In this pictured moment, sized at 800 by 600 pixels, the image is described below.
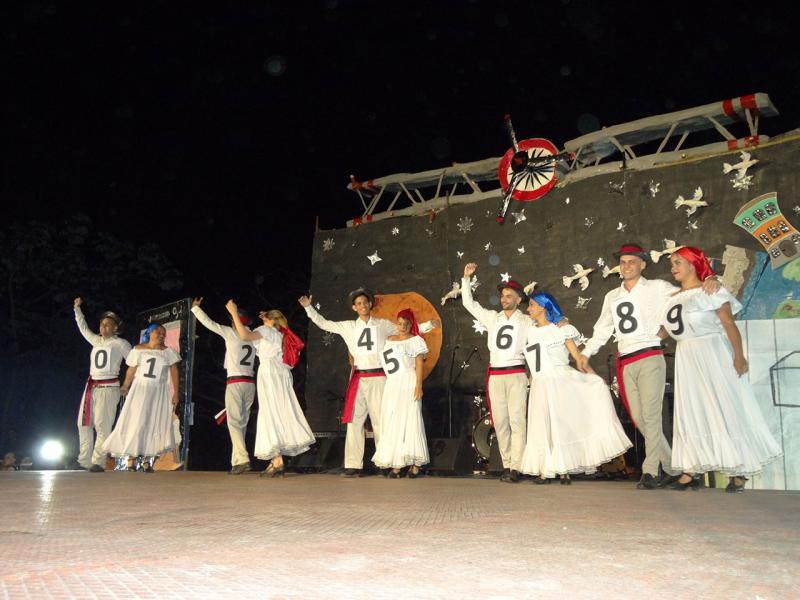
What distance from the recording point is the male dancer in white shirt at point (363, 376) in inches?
293

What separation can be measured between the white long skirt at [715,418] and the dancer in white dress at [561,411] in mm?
644

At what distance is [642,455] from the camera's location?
743 cm

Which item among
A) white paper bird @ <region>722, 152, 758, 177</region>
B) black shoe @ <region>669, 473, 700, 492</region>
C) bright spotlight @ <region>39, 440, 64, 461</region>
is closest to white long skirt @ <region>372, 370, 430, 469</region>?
black shoe @ <region>669, 473, 700, 492</region>

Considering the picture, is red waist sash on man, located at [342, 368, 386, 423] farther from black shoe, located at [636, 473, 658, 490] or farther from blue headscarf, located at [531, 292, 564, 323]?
black shoe, located at [636, 473, 658, 490]

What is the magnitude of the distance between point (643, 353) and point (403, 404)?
93.5 inches

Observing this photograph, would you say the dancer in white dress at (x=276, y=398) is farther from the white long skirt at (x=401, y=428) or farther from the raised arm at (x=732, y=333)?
the raised arm at (x=732, y=333)

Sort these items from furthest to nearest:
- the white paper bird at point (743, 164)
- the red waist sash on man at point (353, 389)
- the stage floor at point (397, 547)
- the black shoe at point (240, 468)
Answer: the black shoe at point (240, 468) → the red waist sash on man at point (353, 389) → the white paper bird at point (743, 164) → the stage floor at point (397, 547)

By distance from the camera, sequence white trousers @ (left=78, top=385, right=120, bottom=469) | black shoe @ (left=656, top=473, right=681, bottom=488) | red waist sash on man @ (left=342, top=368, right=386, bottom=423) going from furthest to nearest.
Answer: white trousers @ (left=78, top=385, right=120, bottom=469) < red waist sash on man @ (left=342, top=368, right=386, bottom=423) < black shoe @ (left=656, top=473, right=681, bottom=488)

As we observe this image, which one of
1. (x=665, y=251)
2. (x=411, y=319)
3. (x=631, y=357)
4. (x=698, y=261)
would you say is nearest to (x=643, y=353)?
(x=631, y=357)

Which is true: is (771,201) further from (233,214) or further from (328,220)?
(233,214)

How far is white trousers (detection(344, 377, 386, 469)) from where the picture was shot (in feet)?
24.4

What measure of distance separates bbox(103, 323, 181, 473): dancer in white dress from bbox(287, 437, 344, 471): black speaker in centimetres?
166

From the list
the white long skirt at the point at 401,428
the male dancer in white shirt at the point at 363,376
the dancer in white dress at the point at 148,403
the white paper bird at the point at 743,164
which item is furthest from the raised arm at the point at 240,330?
the white paper bird at the point at 743,164

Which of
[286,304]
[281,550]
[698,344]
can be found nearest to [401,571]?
[281,550]
